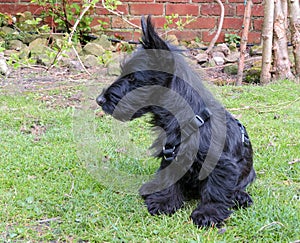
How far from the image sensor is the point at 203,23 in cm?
853

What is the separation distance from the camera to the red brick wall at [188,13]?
841 cm

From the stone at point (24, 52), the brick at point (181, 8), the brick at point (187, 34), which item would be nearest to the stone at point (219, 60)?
the brick at point (187, 34)

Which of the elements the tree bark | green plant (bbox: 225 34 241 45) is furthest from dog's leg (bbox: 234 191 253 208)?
green plant (bbox: 225 34 241 45)

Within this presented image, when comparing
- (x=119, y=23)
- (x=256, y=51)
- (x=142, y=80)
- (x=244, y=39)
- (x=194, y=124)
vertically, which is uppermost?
(x=142, y=80)

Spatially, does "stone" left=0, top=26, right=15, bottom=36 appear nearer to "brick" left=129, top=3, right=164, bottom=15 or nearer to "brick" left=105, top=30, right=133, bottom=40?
"brick" left=105, top=30, right=133, bottom=40

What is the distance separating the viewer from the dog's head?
270cm

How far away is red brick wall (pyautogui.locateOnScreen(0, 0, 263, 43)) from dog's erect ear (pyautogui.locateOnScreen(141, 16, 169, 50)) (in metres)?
5.84

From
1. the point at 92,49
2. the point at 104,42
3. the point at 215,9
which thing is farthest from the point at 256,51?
the point at 92,49

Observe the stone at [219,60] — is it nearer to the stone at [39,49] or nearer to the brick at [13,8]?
the stone at [39,49]

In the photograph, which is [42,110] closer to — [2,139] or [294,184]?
[2,139]

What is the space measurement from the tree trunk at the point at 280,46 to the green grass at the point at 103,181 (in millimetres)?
1148

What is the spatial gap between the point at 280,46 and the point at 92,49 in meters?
3.25

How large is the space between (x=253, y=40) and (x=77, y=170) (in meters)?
5.79

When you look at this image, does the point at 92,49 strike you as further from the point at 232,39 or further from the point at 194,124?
the point at 194,124
